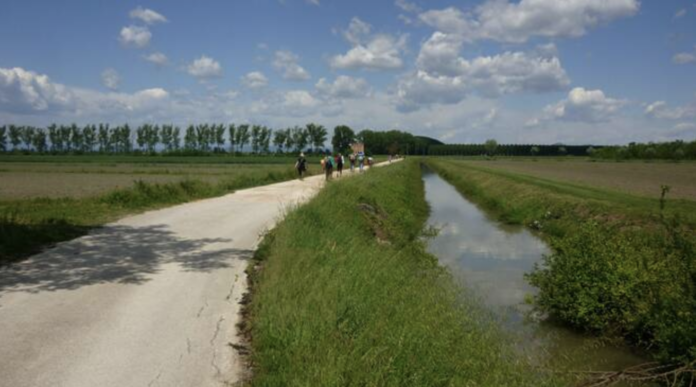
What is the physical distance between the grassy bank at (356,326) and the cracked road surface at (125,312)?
48 cm

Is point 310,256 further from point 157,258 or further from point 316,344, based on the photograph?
point 316,344

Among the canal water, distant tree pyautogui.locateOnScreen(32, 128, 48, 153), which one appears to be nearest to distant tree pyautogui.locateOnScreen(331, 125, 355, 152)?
distant tree pyautogui.locateOnScreen(32, 128, 48, 153)

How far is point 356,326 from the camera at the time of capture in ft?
19.8

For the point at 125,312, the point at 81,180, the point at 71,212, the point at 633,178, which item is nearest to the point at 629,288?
the point at 125,312

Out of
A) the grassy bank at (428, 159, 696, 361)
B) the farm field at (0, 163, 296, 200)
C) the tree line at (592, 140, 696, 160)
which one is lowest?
the farm field at (0, 163, 296, 200)

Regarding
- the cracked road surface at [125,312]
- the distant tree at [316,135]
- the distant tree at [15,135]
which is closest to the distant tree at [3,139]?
the distant tree at [15,135]

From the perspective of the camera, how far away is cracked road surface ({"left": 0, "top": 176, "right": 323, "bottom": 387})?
493 cm

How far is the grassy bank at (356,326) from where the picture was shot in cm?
491

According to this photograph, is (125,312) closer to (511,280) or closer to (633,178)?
(511,280)

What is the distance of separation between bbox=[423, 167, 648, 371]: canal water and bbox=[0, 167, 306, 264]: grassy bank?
28.6 feet

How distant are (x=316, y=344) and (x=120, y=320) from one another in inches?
98.6

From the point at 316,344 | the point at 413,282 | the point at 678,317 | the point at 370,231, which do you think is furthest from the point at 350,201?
the point at 316,344

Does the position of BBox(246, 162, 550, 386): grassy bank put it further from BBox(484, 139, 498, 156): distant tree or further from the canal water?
BBox(484, 139, 498, 156): distant tree

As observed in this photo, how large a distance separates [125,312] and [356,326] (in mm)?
2791
